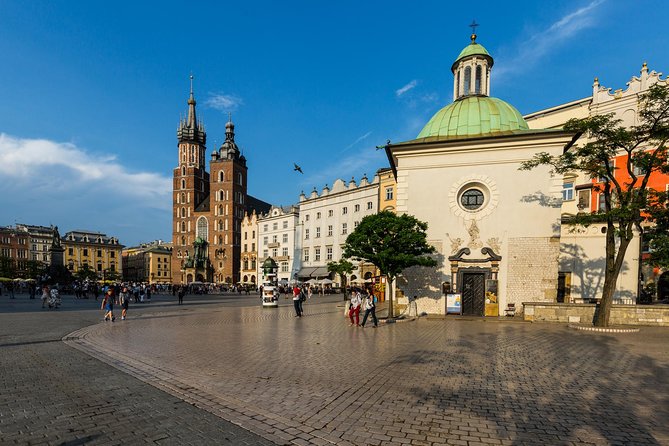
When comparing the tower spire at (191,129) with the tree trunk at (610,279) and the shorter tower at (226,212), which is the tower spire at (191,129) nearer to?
the shorter tower at (226,212)

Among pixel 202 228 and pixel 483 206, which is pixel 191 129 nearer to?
pixel 202 228

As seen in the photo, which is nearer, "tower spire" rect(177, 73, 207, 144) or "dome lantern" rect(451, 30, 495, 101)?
"dome lantern" rect(451, 30, 495, 101)

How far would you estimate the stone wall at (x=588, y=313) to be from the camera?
17.0 metres

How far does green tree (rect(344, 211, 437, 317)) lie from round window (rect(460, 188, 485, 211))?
4.23 m

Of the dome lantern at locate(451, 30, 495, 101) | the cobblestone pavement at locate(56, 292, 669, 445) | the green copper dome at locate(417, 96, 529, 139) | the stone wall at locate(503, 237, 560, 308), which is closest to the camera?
the cobblestone pavement at locate(56, 292, 669, 445)

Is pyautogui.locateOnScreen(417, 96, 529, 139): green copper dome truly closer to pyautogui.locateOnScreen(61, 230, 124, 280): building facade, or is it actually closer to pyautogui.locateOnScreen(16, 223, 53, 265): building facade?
pyautogui.locateOnScreen(61, 230, 124, 280): building facade

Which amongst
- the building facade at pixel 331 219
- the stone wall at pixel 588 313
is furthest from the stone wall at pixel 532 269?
the building facade at pixel 331 219

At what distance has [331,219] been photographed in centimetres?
5672

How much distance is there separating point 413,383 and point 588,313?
15.3 m

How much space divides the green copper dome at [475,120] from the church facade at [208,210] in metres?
69.3

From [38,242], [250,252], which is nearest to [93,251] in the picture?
[38,242]

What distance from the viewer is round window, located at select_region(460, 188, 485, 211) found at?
20.9 m

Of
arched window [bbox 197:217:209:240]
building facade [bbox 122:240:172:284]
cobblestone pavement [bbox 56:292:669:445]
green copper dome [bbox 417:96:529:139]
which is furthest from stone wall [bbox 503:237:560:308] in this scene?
building facade [bbox 122:240:172:284]

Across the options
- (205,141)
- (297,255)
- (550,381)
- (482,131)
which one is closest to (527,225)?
(482,131)
